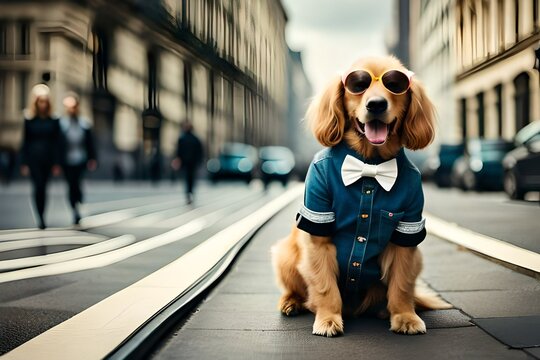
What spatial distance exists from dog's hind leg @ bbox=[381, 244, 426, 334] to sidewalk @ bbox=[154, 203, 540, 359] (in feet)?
0.41

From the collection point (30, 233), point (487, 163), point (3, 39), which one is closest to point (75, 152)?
point (30, 233)

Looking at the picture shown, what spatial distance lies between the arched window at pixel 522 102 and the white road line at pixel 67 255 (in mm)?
14504

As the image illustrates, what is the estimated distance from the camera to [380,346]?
10.9 ft

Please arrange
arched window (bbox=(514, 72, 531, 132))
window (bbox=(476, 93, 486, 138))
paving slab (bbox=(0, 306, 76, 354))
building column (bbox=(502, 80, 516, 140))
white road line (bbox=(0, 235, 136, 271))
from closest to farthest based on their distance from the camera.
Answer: paving slab (bbox=(0, 306, 76, 354))
white road line (bbox=(0, 235, 136, 271))
arched window (bbox=(514, 72, 531, 132))
building column (bbox=(502, 80, 516, 140))
window (bbox=(476, 93, 486, 138))

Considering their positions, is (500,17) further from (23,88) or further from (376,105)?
(23,88)

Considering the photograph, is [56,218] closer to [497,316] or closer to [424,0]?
[497,316]

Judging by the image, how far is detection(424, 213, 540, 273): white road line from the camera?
5574 mm

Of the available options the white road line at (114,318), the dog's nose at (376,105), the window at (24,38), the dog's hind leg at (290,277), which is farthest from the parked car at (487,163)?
the window at (24,38)

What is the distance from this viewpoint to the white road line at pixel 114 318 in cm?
308

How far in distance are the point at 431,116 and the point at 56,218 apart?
8952 millimetres

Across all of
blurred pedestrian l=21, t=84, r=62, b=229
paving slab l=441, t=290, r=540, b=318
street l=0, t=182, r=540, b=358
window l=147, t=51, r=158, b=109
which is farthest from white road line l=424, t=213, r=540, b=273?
window l=147, t=51, r=158, b=109

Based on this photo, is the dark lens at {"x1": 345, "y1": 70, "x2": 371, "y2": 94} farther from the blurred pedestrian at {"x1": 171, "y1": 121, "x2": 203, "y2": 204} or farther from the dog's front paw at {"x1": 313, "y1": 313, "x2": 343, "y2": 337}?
the blurred pedestrian at {"x1": 171, "y1": 121, "x2": 203, "y2": 204}

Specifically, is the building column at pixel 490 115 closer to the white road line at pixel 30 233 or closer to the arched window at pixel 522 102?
the arched window at pixel 522 102

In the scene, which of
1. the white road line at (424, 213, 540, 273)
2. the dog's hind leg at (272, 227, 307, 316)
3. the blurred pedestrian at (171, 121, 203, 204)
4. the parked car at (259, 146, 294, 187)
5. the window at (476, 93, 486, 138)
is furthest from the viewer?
the window at (476, 93, 486, 138)
